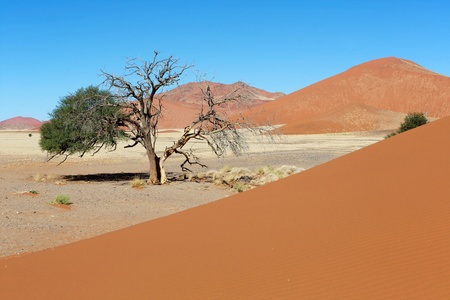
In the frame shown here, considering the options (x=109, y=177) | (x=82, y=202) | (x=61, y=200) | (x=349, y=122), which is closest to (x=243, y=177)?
(x=109, y=177)

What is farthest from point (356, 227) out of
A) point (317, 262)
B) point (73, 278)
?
point (73, 278)

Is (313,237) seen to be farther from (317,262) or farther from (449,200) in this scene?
(449,200)

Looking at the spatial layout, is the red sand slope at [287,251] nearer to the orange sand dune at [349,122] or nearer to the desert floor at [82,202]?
the desert floor at [82,202]

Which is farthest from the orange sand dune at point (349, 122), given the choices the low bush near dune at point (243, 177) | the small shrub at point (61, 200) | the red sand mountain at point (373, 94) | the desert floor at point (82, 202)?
the small shrub at point (61, 200)

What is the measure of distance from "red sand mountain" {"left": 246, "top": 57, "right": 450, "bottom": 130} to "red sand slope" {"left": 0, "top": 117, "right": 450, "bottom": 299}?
112 meters

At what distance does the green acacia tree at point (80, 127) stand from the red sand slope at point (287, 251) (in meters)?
12.5

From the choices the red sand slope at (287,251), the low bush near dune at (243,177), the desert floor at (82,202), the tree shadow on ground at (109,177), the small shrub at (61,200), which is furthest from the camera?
the tree shadow on ground at (109,177)

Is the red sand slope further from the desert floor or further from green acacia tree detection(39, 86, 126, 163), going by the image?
green acacia tree detection(39, 86, 126, 163)

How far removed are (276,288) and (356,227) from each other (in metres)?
2.30

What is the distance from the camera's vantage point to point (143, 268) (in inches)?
274

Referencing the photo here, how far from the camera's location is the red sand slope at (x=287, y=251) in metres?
5.28

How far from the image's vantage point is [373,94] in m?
136

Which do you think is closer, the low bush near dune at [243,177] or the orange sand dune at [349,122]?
the low bush near dune at [243,177]

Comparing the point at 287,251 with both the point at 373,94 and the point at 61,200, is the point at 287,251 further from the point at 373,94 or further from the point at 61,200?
the point at 373,94
